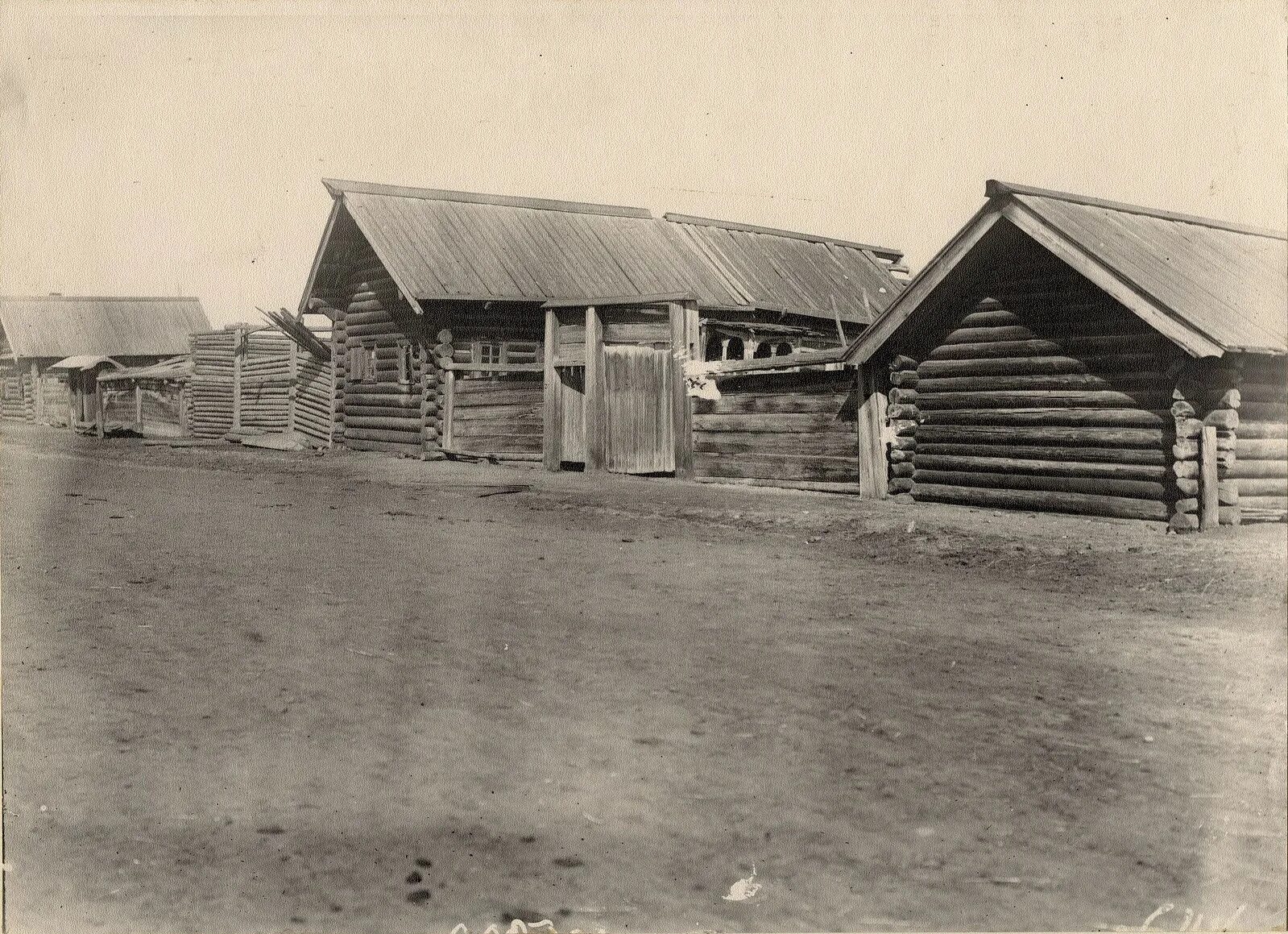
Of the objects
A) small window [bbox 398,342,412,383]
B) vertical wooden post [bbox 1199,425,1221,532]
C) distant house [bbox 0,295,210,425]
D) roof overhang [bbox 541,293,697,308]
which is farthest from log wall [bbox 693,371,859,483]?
distant house [bbox 0,295,210,425]

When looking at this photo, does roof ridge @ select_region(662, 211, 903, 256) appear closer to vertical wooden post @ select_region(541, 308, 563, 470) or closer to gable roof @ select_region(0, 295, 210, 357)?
vertical wooden post @ select_region(541, 308, 563, 470)

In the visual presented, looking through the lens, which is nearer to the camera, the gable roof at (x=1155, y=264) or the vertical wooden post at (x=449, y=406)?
the gable roof at (x=1155, y=264)

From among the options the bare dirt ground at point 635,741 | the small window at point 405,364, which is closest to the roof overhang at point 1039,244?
the bare dirt ground at point 635,741

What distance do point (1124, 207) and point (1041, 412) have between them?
146 inches

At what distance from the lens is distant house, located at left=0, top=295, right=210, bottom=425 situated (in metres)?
45.2

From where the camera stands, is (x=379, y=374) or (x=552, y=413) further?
(x=379, y=374)

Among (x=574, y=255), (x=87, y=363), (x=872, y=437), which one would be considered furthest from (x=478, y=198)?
(x=87, y=363)

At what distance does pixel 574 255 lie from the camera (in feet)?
83.6

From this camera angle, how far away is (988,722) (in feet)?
16.1

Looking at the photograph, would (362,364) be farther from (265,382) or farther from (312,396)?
(265,382)

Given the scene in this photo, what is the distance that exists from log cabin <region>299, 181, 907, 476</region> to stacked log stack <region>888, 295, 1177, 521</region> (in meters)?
1.57

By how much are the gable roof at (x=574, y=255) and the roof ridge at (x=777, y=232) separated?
0.04 meters

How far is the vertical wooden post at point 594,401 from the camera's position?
19188 millimetres

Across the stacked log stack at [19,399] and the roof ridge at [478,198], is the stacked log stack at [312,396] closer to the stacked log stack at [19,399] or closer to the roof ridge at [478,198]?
the roof ridge at [478,198]
